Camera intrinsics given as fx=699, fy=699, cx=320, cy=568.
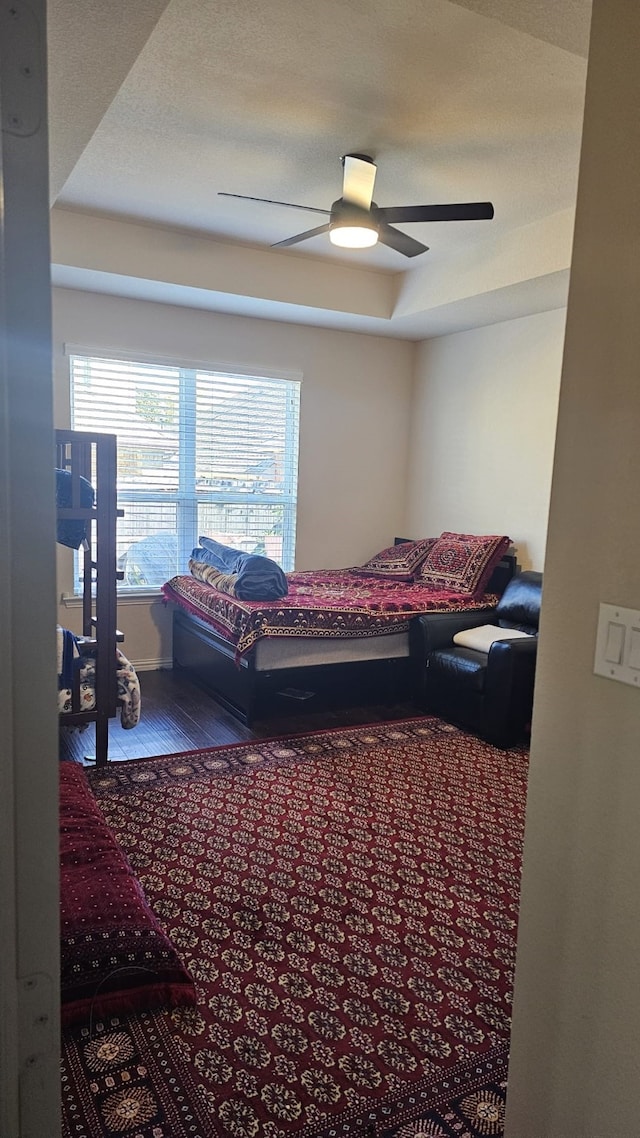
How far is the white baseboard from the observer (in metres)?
5.00

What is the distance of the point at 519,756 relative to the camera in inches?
142

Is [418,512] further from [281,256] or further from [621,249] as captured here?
[621,249]

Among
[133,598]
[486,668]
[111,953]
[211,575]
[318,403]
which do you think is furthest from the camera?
[318,403]

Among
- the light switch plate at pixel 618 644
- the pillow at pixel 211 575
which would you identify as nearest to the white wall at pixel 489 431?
the pillow at pixel 211 575

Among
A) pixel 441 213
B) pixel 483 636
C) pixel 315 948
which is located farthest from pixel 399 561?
pixel 315 948

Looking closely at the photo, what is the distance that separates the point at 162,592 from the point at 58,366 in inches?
64.7

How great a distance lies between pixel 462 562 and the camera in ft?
15.6

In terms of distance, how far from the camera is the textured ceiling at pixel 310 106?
78.7 inches

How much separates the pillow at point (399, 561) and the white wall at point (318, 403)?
0.37m

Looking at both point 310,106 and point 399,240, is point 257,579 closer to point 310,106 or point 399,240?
point 399,240

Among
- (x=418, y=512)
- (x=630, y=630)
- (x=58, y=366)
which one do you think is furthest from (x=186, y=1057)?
(x=418, y=512)

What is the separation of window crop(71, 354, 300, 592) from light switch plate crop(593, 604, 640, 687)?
13.1ft

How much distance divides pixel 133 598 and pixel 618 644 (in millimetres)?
4238

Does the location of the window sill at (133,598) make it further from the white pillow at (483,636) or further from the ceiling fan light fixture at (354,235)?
the ceiling fan light fixture at (354,235)
